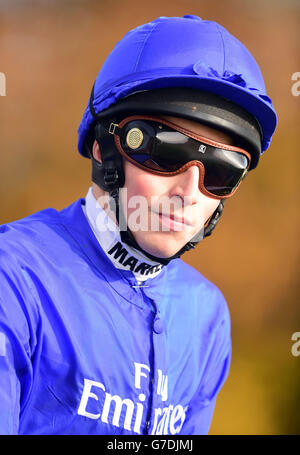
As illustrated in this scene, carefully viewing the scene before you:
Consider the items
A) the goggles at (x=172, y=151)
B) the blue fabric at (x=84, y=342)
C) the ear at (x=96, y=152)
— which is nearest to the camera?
the blue fabric at (x=84, y=342)

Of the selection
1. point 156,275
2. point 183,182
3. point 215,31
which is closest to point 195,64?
point 215,31

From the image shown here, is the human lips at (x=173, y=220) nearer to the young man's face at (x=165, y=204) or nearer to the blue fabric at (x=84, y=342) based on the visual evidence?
the young man's face at (x=165, y=204)

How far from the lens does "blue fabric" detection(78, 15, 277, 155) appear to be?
118 cm

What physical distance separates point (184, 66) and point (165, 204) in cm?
34

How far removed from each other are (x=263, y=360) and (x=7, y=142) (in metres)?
1.93

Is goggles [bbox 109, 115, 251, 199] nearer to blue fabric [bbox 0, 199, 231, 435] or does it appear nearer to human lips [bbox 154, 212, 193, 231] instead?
human lips [bbox 154, 212, 193, 231]

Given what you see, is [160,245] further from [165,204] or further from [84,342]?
[84,342]

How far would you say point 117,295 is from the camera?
4.16 feet

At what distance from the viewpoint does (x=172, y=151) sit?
1.18 metres

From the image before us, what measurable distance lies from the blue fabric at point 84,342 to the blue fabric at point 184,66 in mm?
383

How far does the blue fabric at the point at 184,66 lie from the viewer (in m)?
1.18

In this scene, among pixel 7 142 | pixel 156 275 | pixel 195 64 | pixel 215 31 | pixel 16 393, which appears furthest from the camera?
pixel 7 142

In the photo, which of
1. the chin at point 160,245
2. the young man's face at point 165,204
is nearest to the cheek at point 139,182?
the young man's face at point 165,204

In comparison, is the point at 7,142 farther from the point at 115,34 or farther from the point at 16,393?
the point at 16,393
